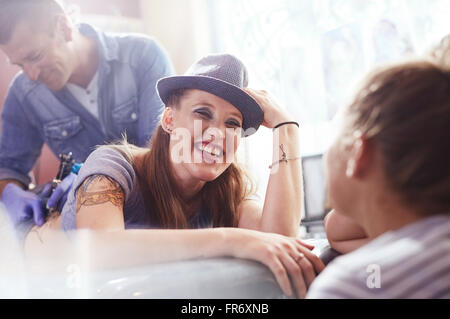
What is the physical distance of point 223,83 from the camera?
35.3 inches

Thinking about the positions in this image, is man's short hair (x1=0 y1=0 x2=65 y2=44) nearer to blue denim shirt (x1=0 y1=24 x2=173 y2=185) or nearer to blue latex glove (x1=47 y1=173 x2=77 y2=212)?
blue denim shirt (x1=0 y1=24 x2=173 y2=185)

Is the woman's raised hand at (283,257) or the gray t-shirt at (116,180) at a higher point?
the gray t-shirt at (116,180)

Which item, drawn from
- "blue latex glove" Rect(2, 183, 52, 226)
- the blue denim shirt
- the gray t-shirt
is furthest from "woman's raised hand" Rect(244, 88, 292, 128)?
"blue latex glove" Rect(2, 183, 52, 226)

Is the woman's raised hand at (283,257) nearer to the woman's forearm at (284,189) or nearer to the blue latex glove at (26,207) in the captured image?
the woman's forearm at (284,189)

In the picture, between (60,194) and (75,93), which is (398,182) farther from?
(75,93)

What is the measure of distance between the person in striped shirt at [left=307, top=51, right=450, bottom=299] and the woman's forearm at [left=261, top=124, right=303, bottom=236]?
1.36 ft

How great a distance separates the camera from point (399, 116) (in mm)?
446

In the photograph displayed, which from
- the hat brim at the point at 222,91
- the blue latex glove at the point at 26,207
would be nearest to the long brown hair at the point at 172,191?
the hat brim at the point at 222,91

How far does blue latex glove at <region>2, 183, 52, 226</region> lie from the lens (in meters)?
1.08

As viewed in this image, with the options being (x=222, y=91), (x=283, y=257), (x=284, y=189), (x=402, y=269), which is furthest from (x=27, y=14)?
(x=402, y=269)

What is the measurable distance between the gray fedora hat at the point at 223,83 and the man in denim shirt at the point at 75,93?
1.26ft

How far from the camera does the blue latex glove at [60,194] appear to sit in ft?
3.34

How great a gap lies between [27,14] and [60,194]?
0.60m
